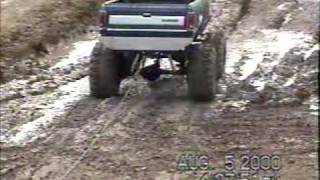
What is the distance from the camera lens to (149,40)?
29.9ft

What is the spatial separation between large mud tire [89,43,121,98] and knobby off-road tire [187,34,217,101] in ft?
3.25

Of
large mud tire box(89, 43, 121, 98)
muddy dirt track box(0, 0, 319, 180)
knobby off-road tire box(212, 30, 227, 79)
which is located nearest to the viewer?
muddy dirt track box(0, 0, 319, 180)

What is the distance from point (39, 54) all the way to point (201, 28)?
3.60 metres

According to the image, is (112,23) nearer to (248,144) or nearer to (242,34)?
(248,144)

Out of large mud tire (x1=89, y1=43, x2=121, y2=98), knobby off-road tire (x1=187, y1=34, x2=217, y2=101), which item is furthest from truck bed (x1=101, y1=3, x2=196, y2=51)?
large mud tire (x1=89, y1=43, x2=121, y2=98)

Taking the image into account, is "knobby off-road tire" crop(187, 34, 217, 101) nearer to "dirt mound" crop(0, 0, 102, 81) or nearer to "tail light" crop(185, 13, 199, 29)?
"tail light" crop(185, 13, 199, 29)

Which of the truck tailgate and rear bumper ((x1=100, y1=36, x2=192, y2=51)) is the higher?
the truck tailgate

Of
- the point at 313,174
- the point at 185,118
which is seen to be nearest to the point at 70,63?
the point at 185,118

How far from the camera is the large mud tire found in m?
9.91

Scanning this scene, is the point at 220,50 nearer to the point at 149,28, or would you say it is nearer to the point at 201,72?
the point at 201,72

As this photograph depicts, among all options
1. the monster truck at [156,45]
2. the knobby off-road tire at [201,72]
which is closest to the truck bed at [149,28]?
the monster truck at [156,45]

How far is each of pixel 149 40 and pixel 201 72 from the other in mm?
820

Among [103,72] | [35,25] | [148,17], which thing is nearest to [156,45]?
[148,17]

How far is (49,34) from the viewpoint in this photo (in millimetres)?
13312
